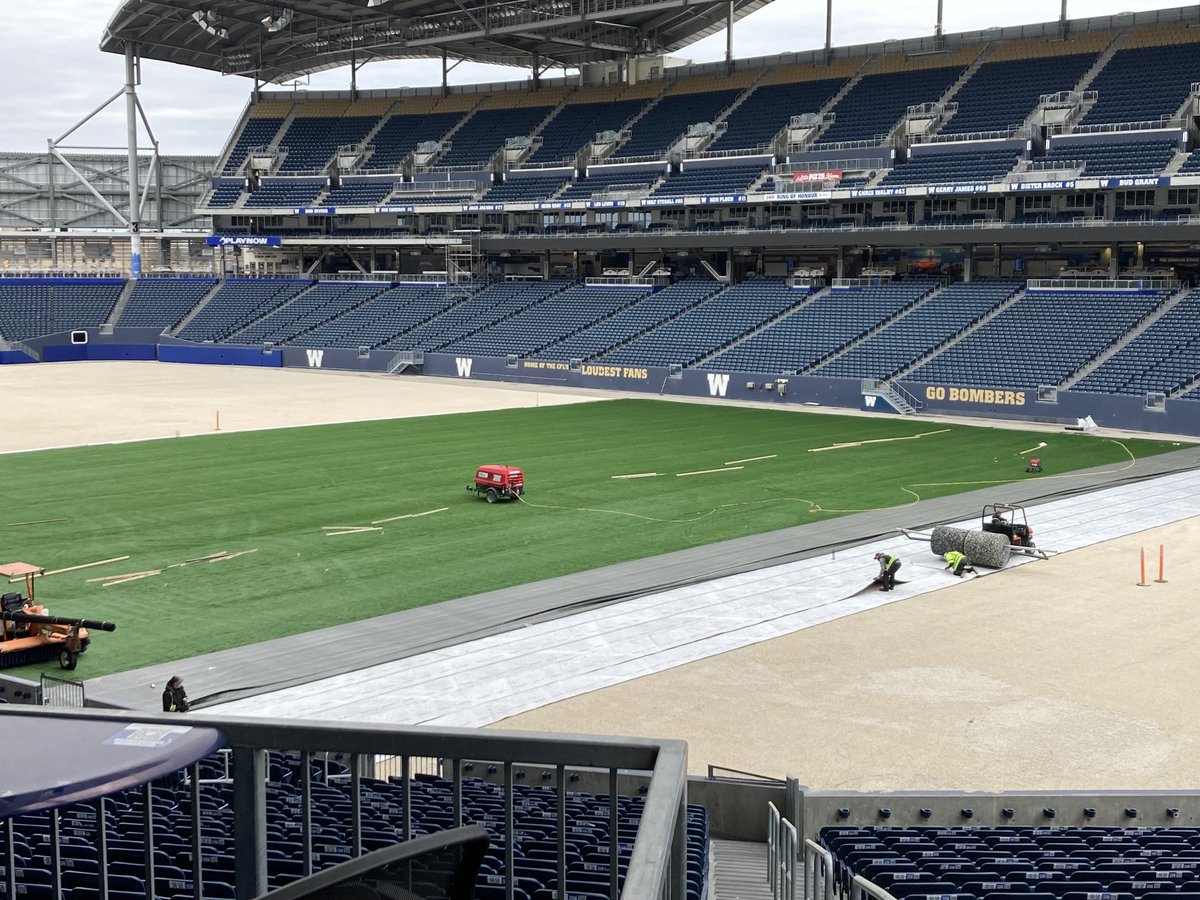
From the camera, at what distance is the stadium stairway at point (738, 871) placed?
11898 millimetres

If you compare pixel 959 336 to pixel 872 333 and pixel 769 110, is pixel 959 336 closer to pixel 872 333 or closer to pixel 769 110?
pixel 872 333

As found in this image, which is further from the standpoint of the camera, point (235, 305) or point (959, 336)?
point (235, 305)

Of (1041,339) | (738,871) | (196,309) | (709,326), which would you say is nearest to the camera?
(738,871)

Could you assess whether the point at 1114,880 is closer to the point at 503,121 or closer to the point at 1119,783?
the point at 1119,783

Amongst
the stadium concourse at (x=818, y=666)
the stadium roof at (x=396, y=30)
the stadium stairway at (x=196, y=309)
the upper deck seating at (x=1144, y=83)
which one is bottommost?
the stadium concourse at (x=818, y=666)

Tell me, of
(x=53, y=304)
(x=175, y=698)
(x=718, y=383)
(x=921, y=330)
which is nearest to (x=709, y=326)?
(x=718, y=383)

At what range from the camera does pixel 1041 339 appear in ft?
200

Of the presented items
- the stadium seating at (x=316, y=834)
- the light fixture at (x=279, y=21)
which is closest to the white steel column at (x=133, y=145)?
the light fixture at (x=279, y=21)

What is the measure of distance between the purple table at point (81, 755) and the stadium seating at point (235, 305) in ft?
305

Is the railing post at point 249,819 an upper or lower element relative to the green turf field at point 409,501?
upper

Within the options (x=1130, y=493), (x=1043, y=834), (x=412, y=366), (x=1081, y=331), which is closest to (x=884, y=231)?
(x=1081, y=331)

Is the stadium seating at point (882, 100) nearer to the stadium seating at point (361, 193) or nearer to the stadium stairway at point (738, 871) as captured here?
the stadium seating at point (361, 193)

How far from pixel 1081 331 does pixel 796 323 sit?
16067 mm

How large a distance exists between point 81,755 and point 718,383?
2488 inches
